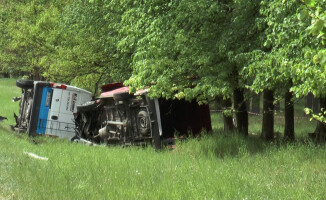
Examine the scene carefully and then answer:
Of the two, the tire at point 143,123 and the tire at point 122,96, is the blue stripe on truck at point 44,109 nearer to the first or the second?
the tire at point 122,96

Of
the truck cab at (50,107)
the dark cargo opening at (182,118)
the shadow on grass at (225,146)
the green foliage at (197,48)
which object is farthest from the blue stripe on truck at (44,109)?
the shadow on grass at (225,146)

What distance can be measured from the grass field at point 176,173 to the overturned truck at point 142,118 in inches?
39.1

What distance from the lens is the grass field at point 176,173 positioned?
8023mm

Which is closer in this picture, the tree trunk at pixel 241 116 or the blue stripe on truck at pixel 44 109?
the tree trunk at pixel 241 116

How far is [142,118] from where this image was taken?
47.0 ft

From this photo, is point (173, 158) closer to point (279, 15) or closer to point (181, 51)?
point (181, 51)

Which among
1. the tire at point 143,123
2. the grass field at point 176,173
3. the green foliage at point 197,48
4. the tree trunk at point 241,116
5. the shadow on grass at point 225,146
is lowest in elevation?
the grass field at point 176,173

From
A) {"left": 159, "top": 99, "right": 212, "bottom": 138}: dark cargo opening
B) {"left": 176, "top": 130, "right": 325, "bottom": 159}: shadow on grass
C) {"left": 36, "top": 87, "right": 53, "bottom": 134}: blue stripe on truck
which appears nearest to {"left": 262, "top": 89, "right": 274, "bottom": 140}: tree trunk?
{"left": 159, "top": 99, "right": 212, "bottom": 138}: dark cargo opening

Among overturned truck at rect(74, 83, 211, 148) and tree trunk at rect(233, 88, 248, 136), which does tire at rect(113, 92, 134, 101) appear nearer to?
overturned truck at rect(74, 83, 211, 148)

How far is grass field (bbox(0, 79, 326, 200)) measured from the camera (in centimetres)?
802

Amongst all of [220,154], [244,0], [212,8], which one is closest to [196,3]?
[212,8]

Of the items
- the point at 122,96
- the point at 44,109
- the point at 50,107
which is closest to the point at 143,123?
the point at 122,96

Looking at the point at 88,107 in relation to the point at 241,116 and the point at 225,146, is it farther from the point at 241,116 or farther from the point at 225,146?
the point at 225,146

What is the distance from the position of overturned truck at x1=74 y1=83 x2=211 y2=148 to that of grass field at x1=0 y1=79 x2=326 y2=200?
0.99m
